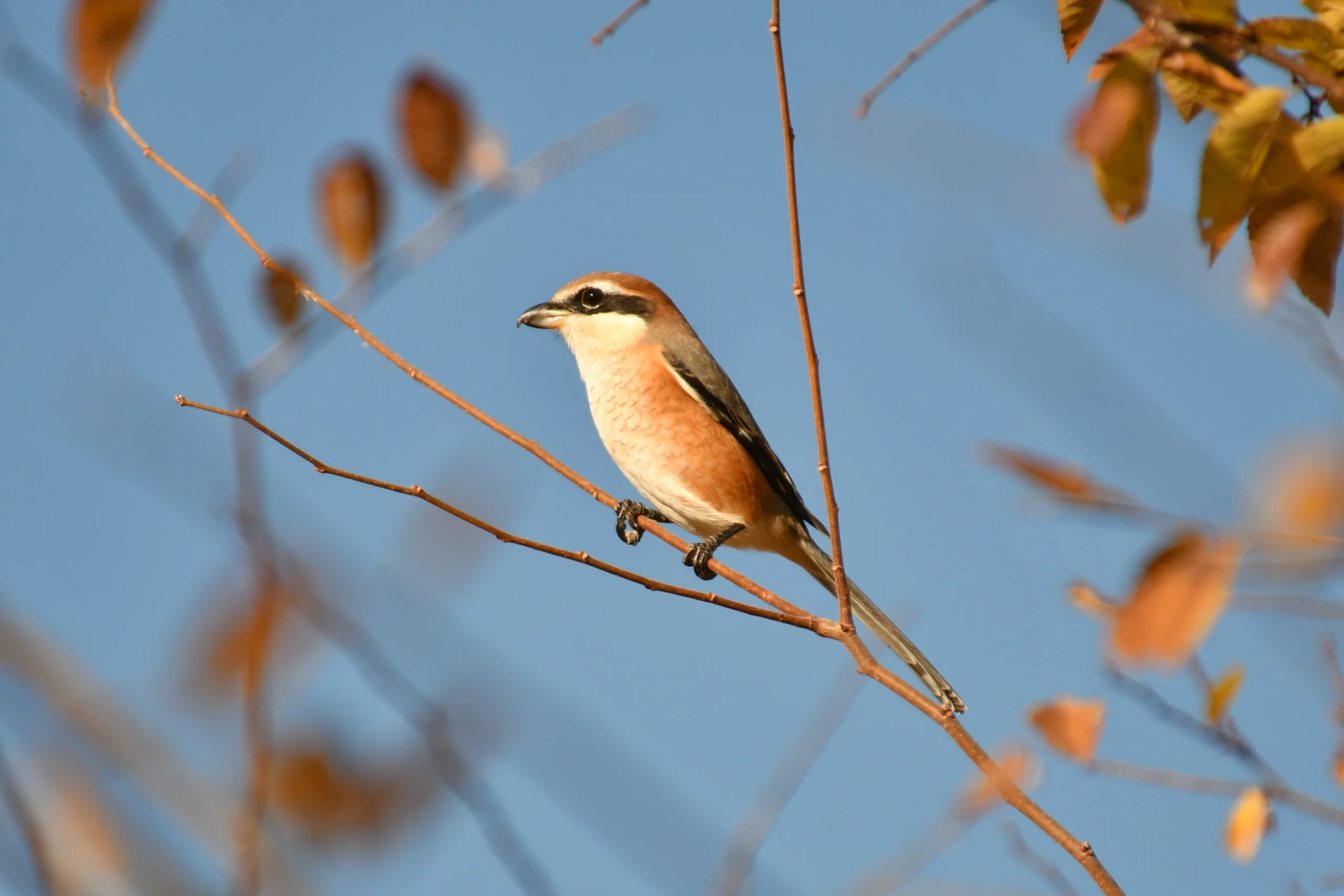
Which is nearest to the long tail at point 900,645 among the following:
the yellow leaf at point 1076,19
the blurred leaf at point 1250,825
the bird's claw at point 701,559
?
the bird's claw at point 701,559

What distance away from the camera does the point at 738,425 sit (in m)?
4.38

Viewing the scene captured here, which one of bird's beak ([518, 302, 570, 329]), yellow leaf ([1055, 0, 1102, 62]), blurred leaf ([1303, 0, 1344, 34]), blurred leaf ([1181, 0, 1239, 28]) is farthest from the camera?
bird's beak ([518, 302, 570, 329])

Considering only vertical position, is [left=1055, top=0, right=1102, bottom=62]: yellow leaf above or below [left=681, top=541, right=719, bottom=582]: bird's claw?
above

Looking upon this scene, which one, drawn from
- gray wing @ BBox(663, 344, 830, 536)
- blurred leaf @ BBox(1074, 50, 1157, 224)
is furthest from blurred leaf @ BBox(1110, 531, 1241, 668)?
gray wing @ BBox(663, 344, 830, 536)

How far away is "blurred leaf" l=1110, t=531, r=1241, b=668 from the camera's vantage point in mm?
1013

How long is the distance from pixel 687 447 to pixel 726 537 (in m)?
0.34

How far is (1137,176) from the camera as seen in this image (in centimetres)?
128

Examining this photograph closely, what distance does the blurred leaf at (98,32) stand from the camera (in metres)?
2.21

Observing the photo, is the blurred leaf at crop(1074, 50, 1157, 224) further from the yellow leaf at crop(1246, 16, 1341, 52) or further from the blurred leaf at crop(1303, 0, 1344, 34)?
the blurred leaf at crop(1303, 0, 1344, 34)

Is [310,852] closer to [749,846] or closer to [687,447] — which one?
[749,846]

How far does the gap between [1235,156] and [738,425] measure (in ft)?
10.2

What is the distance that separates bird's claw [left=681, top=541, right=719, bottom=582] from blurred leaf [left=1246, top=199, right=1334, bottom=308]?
2.44 m

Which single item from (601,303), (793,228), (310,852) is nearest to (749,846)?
(310,852)

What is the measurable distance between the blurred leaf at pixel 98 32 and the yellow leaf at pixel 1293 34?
1.92 metres
